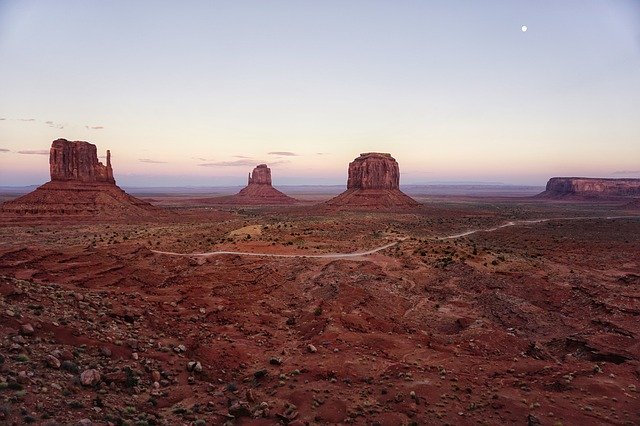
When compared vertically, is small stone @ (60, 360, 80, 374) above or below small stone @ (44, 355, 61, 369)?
below

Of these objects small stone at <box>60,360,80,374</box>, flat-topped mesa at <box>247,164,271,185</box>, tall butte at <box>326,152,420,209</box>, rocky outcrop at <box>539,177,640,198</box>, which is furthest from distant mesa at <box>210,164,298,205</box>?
small stone at <box>60,360,80,374</box>

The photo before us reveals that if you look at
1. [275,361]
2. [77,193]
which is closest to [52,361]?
[275,361]

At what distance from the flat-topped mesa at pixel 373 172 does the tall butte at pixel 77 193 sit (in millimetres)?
61551

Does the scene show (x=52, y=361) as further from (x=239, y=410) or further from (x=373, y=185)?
(x=373, y=185)

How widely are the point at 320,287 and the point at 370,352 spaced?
1005cm

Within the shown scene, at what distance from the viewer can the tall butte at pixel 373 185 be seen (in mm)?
111125

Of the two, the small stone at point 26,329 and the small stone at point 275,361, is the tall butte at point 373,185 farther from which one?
the small stone at point 26,329

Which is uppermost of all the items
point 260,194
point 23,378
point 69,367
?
point 260,194

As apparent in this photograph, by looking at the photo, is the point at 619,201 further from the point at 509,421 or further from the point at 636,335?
the point at 509,421

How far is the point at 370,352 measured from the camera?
18438mm

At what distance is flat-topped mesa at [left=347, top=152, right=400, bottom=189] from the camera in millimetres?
118000

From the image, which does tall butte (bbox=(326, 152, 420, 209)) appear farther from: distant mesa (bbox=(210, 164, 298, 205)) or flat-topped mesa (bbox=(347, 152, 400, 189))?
distant mesa (bbox=(210, 164, 298, 205))

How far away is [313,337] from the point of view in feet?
66.1

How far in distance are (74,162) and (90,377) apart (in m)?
85.9
